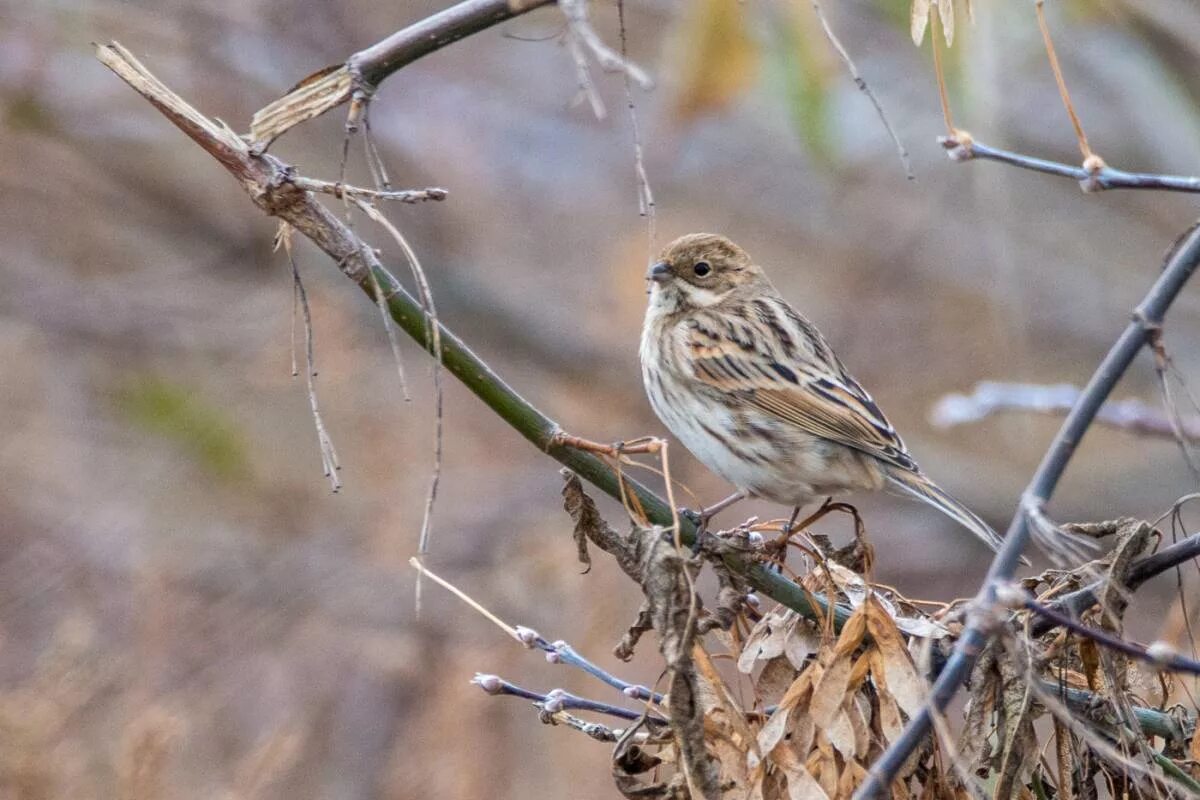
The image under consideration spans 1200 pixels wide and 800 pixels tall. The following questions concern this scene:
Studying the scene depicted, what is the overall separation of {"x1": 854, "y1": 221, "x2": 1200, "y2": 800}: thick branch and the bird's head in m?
2.88

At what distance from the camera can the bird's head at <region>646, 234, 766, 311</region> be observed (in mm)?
4910

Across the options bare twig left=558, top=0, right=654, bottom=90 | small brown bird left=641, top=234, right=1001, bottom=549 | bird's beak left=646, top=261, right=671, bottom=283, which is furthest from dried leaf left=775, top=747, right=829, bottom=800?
bird's beak left=646, top=261, right=671, bottom=283

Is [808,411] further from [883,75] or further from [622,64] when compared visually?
[883,75]

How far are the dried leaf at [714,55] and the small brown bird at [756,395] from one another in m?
0.52

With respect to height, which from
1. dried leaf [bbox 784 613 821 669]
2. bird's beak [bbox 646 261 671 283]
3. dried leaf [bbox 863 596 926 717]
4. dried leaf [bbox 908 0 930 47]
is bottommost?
bird's beak [bbox 646 261 671 283]

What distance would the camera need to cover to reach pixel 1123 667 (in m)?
2.53

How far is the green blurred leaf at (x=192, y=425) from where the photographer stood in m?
7.66

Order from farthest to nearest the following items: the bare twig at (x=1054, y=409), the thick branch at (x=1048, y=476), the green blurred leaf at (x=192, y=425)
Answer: the green blurred leaf at (x=192, y=425)
the bare twig at (x=1054, y=409)
the thick branch at (x=1048, y=476)

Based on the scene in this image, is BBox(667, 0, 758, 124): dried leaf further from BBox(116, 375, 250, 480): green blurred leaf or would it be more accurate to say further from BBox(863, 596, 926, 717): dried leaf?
BBox(116, 375, 250, 480): green blurred leaf

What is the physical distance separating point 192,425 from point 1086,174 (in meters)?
6.19

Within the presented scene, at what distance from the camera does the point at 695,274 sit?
4965 millimetres

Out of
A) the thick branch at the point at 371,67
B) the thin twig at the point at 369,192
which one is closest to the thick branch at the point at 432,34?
the thick branch at the point at 371,67

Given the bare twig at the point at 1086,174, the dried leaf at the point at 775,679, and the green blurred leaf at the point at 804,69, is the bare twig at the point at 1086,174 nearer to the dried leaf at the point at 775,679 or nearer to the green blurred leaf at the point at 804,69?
the dried leaf at the point at 775,679

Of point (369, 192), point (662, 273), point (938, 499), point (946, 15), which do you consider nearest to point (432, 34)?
point (369, 192)
